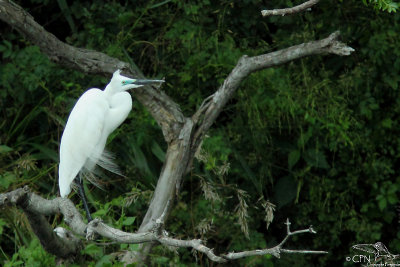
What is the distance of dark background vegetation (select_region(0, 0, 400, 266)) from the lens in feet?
10.6

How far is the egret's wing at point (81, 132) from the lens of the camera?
256 centimetres

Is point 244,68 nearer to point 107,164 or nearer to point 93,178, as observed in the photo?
point 107,164

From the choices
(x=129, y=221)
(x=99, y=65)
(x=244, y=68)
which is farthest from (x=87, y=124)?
(x=244, y=68)

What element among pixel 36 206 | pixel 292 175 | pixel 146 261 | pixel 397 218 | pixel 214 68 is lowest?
pixel 397 218

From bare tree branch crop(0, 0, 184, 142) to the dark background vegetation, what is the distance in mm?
449

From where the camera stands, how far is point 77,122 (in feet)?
8.46

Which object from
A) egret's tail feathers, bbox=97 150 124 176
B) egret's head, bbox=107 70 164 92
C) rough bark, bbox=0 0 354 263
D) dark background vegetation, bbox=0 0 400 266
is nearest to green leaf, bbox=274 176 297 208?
dark background vegetation, bbox=0 0 400 266

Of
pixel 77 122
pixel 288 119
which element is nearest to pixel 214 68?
pixel 288 119

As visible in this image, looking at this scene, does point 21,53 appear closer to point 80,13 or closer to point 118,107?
point 80,13

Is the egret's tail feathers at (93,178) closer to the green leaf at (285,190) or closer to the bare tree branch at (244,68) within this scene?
the bare tree branch at (244,68)

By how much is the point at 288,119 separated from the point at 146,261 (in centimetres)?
107

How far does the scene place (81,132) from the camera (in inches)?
102

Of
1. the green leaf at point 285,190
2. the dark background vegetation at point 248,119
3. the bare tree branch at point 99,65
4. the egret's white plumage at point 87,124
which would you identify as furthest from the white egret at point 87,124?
the green leaf at point 285,190

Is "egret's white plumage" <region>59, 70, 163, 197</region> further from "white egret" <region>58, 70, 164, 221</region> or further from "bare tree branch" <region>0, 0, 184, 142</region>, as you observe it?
"bare tree branch" <region>0, 0, 184, 142</region>
